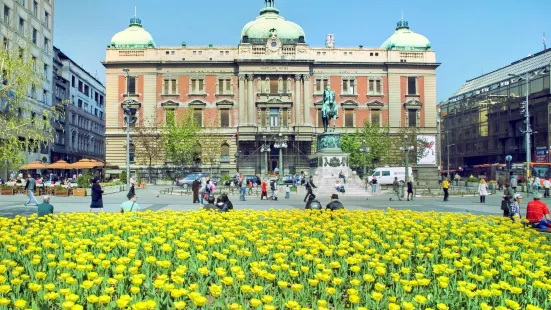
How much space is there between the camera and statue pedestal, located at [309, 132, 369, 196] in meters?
39.8

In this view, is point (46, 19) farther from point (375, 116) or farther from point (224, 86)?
point (375, 116)

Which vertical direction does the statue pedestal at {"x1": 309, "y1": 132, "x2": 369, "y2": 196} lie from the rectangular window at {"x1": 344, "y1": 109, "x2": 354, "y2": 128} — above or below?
below

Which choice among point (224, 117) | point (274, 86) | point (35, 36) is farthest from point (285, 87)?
point (35, 36)

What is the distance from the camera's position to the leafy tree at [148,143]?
65.8 meters

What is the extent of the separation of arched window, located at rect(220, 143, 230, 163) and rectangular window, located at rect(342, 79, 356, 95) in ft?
62.8

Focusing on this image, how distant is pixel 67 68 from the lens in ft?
262

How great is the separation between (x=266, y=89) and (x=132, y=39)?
22452mm

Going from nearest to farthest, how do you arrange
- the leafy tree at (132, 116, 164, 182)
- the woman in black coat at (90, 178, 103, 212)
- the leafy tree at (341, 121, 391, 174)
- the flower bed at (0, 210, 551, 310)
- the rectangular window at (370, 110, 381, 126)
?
the flower bed at (0, 210, 551, 310) → the woman in black coat at (90, 178, 103, 212) → the leafy tree at (341, 121, 391, 174) → the leafy tree at (132, 116, 164, 182) → the rectangular window at (370, 110, 381, 126)

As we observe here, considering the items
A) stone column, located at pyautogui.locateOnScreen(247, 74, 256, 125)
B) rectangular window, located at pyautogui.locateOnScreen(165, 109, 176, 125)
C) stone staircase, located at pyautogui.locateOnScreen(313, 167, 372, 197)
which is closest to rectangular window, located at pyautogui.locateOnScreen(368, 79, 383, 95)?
stone column, located at pyautogui.locateOnScreen(247, 74, 256, 125)

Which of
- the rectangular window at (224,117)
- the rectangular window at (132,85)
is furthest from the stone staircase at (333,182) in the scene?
the rectangular window at (132,85)

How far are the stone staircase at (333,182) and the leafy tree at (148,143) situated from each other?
32.1 meters

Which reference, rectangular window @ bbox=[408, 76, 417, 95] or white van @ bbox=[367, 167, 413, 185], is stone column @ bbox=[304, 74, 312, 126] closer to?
white van @ bbox=[367, 167, 413, 185]

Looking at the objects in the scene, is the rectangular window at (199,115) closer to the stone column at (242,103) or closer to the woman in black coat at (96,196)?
the stone column at (242,103)

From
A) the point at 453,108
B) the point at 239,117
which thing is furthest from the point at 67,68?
the point at 453,108
